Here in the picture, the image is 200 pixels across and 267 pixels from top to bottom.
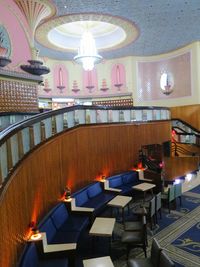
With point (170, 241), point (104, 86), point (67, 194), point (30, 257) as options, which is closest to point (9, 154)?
point (30, 257)

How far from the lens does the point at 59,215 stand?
608 cm

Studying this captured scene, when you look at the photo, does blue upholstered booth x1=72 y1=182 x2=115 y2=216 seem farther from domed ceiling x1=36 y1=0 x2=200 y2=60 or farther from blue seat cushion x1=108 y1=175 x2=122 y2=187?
domed ceiling x1=36 y1=0 x2=200 y2=60

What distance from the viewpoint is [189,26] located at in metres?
11.6

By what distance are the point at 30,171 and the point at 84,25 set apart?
10681 millimetres

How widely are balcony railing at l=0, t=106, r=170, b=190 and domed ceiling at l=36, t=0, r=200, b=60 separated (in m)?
3.80

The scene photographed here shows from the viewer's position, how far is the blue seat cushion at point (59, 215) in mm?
5830

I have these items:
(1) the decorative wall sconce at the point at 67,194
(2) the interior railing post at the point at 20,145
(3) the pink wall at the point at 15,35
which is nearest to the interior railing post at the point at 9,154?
(2) the interior railing post at the point at 20,145

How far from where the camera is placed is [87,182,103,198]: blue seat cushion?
8078mm

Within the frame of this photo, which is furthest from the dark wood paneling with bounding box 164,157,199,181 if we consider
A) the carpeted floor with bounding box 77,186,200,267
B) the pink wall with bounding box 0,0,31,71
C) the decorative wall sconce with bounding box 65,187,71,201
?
the pink wall with bounding box 0,0,31,71

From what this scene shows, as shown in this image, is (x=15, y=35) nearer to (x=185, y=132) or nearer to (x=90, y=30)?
(x=90, y=30)

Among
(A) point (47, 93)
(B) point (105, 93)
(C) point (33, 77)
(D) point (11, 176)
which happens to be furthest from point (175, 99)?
(D) point (11, 176)

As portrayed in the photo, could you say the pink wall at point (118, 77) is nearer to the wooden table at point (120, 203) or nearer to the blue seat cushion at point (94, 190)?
the blue seat cushion at point (94, 190)

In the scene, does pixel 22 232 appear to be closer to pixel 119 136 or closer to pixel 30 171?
pixel 30 171

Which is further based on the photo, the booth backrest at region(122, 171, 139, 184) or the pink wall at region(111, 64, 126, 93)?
the pink wall at region(111, 64, 126, 93)
